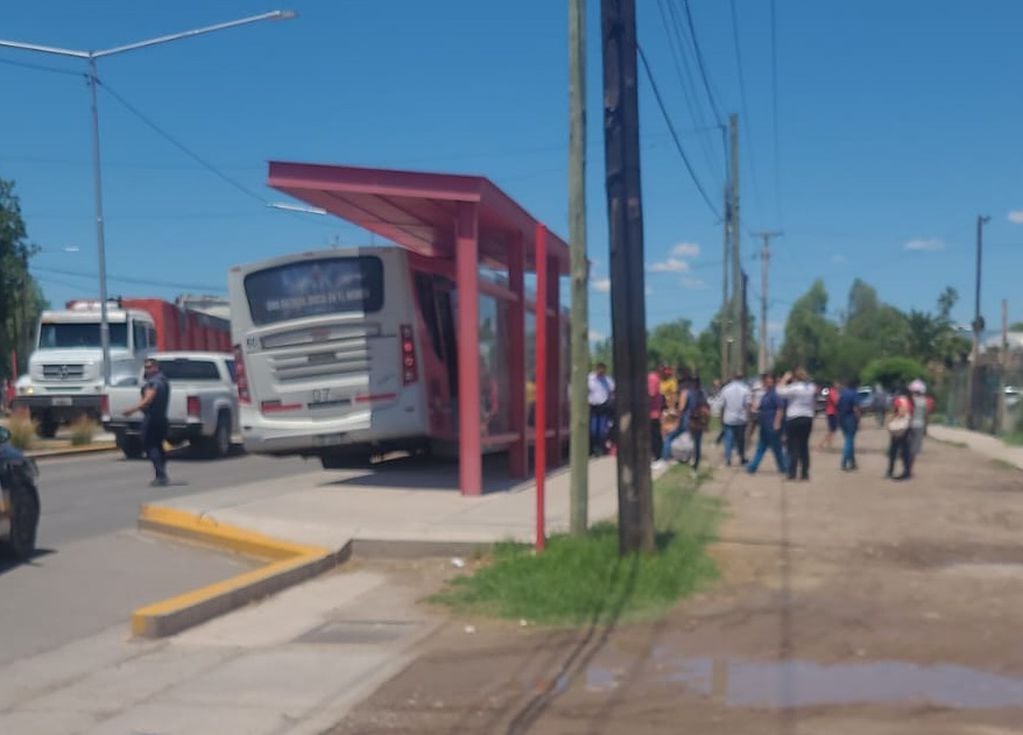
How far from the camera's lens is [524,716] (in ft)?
19.4

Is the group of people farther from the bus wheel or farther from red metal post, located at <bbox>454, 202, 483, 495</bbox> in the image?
the bus wheel

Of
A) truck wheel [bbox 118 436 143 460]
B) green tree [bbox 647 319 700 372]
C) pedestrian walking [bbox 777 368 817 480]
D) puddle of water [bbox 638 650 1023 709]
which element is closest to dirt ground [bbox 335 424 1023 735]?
puddle of water [bbox 638 650 1023 709]

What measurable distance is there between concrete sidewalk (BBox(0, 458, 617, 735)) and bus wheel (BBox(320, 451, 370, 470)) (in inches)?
200

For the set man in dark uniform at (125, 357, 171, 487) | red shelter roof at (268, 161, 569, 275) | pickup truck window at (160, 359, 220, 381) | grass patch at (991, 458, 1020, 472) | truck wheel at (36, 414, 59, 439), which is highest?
red shelter roof at (268, 161, 569, 275)

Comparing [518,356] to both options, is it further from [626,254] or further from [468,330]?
[626,254]

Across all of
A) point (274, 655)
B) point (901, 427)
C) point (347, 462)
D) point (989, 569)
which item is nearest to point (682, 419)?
point (901, 427)

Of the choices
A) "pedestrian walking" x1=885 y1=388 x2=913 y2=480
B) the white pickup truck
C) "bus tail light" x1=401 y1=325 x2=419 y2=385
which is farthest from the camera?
the white pickup truck

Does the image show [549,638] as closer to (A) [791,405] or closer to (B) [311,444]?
(B) [311,444]

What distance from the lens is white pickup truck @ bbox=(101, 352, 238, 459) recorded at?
2127 cm

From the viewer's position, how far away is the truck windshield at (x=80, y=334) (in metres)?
26.8

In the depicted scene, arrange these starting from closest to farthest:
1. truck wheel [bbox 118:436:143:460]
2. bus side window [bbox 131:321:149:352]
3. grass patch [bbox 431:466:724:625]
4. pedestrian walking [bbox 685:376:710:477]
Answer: grass patch [bbox 431:466:724:625], pedestrian walking [bbox 685:376:710:477], truck wheel [bbox 118:436:143:460], bus side window [bbox 131:321:149:352]

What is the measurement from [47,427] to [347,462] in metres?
12.7

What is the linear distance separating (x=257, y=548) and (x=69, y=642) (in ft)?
9.48

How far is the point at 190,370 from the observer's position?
2295 centimetres
